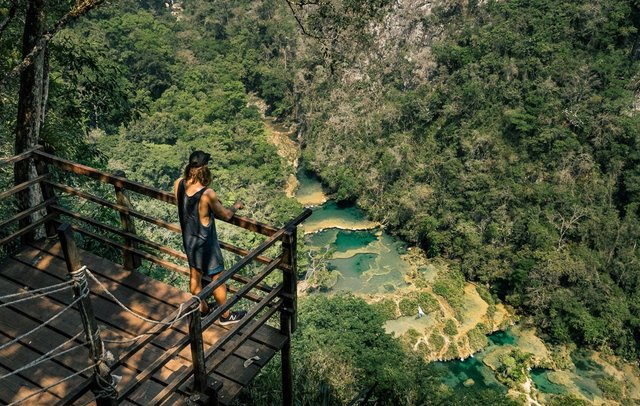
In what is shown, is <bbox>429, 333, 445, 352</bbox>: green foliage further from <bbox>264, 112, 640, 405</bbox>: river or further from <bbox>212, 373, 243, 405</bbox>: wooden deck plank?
<bbox>212, 373, 243, 405</bbox>: wooden deck plank

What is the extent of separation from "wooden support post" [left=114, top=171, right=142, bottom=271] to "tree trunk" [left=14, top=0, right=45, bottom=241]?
1452 mm

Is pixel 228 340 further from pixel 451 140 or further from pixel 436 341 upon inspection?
pixel 451 140

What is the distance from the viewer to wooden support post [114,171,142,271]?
4.98 meters

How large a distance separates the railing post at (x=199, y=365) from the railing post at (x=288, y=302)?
0.89m

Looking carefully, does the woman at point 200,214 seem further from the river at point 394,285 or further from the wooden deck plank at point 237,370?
the river at point 394,285

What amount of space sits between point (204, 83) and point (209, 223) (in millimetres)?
39244

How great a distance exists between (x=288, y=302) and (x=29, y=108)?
390cm

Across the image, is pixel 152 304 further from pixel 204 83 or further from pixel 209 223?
pixel 204 83

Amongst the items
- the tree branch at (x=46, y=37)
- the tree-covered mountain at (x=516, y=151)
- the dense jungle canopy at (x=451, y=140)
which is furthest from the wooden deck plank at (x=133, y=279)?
the tree-covered mountain at (x=516, y=151)

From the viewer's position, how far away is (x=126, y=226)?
5113 millimetres

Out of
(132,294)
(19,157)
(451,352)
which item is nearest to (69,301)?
(132,294)

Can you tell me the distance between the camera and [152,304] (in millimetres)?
4883

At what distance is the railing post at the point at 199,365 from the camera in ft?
11.3

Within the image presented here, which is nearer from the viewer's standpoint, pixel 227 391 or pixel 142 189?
pixel 227 391
